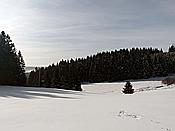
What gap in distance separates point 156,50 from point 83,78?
2625 inches

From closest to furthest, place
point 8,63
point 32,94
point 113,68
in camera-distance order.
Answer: point 32,94, point 8,63, point 113,68

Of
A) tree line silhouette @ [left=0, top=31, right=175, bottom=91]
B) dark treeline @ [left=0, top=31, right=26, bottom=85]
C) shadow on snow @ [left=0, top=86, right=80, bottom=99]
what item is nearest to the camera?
shadow on snow @ [left=0, top=86, right=80, bottom=99]

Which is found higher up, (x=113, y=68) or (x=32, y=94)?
(x=113, y=68)

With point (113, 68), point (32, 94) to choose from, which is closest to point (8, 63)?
point (32, 94)

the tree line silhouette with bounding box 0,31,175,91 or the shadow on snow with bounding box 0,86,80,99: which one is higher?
the tree line silhouette with bounding box 0,31,175,91

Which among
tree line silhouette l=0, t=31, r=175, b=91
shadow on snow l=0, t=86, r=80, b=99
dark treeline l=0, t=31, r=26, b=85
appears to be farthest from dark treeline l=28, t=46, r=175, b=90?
shadow on snow l=0, t=86, r=80, b=99

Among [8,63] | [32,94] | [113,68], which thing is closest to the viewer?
[32,94]

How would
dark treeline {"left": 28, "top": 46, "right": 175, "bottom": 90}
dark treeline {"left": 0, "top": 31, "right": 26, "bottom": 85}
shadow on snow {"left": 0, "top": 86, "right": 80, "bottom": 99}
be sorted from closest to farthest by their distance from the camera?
shadow on snow {"left": 0, "top": 86, "right": 80, "bottom": 99} → dark treeline {"left": 0, "top": 31, "right": 26, "bottom": 85} → dark treeline {"left": 28, "top": 46, "right": 175, "bottom": 90}

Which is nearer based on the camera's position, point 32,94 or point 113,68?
point 32,94

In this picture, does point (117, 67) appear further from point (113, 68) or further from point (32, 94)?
point (32, 94)

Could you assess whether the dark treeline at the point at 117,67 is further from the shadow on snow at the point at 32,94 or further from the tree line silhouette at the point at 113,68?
the shadow on snow at the point at 32,94

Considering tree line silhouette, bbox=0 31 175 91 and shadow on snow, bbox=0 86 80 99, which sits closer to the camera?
shadow on snow, bbox=0 86 80 99

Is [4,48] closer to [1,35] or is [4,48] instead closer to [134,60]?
[1,35]

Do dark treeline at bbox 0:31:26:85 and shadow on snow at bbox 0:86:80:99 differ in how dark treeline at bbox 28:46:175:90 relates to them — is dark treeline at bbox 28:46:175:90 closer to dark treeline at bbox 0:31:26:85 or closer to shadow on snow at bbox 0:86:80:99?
dark treeline at bbox 0:31:26:85
